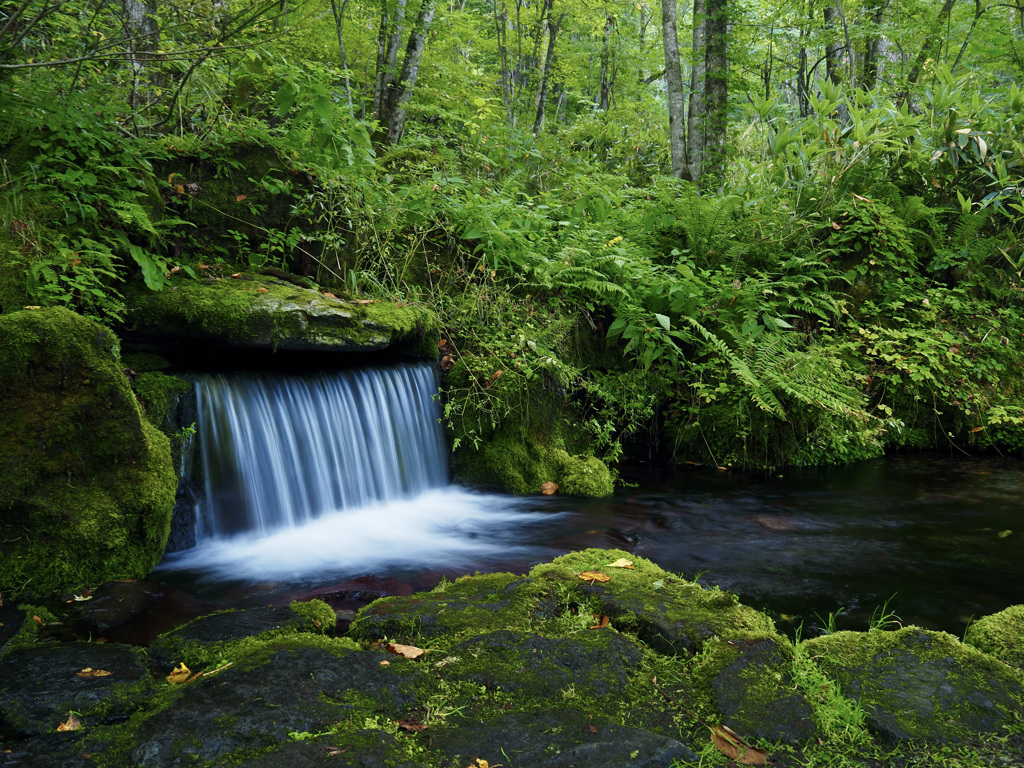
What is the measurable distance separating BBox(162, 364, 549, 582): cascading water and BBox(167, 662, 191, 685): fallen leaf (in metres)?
1.45

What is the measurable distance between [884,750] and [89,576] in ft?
12.5

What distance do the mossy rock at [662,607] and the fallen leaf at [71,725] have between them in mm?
2069

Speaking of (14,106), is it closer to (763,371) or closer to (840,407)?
(763,371)

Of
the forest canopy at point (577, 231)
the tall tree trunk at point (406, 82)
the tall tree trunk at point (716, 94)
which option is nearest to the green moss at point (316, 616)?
the forest canopy at point (577, 231)

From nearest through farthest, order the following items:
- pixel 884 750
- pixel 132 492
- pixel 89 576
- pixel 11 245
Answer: pixel 884 750, pixel 89 576, pixel 132 492, pixel 11 245

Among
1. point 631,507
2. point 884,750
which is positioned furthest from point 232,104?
point 884,750

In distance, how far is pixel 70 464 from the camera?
370cm

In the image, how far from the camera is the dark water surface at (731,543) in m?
3.99

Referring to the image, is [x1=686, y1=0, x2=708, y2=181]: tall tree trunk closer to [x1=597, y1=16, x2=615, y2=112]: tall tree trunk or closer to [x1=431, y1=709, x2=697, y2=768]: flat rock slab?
[x1=597, y1=16, x2=615, y2=112]: tall tree trunk

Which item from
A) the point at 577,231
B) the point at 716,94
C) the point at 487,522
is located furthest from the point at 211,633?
the point at 716,94

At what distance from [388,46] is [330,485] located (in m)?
6.57

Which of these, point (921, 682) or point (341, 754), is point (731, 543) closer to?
point (921, 682)

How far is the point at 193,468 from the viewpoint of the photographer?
4.62m

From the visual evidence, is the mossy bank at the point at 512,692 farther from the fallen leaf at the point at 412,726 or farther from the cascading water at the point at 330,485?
the cascading water at the point at 330,485
